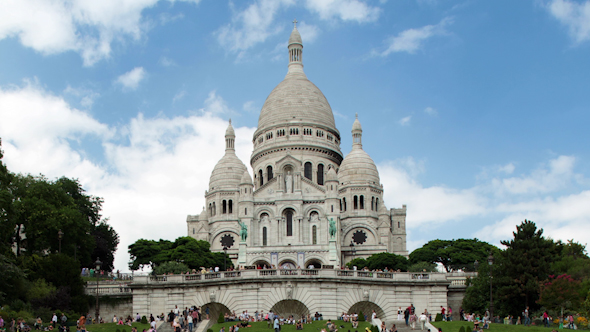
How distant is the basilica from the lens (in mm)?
97062

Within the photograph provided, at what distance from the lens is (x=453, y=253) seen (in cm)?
8944

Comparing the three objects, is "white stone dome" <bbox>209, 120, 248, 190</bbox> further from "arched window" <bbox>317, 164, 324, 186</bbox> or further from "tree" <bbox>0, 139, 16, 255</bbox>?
"tree" <bbox>0, 139, 16, 255</bbox>

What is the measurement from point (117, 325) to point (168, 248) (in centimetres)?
4488

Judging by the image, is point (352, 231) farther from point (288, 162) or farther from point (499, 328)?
point (499, 328)

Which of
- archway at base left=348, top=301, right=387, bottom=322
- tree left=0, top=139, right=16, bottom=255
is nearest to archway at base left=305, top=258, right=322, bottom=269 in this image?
archway at base left=348, top=301, right=387, bottom=322

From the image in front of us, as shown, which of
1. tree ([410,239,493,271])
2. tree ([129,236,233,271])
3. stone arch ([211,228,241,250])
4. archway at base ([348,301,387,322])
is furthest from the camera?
stone arch ([211,228,241,250])

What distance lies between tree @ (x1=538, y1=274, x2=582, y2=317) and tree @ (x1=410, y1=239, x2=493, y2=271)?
1529 inches

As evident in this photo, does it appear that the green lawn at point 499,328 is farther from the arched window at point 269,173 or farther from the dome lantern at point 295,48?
the dome lantern at point 295,48

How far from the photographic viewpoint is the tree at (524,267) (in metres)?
48.7

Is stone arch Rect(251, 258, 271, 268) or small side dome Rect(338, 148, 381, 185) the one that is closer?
stone arch Rect(251, 258, 271, 268)

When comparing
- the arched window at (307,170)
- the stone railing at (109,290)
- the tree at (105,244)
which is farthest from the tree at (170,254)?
the stone railing at (109,290)

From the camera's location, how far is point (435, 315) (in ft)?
157

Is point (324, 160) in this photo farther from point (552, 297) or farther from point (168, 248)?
point (552, 297)

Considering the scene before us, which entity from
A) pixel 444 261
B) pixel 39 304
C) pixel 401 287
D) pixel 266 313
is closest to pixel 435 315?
pixel 401 287
